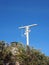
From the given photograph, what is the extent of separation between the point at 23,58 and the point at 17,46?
6.09ft

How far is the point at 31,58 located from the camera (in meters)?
34.9

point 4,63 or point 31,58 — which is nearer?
point 4,63

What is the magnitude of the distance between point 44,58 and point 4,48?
7.00m

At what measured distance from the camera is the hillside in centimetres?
3222

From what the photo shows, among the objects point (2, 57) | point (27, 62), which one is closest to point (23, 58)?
point (27, 62)

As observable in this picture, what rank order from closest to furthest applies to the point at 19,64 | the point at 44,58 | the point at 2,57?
1. the point at 2,57
2. the point at 19,64
3. the point at 44,58

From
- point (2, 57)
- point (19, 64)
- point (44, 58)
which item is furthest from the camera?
point (44, 58)

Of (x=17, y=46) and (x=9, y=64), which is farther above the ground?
(x=17, y=46)

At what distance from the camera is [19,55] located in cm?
3384

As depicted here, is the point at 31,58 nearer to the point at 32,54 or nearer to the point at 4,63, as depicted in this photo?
the point at 32,54

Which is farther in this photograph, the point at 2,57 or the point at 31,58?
the point at 31,58

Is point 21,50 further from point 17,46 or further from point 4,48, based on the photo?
point 4,48

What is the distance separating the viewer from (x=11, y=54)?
32.5 m

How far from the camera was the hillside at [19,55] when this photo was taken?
32219mm
